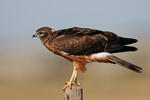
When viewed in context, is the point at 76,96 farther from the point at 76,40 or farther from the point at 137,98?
the point at 137,98

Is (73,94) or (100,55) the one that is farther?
(100,55)

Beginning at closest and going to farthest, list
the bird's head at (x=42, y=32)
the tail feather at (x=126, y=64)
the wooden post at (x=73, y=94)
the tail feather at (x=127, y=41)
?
1. the wooden post at (x=73, y=94)
2. the tail feather at (x=126, y=64)
3. the tail feather at (x=127, y=41)
4. the bird's head at (x=42, y=32)

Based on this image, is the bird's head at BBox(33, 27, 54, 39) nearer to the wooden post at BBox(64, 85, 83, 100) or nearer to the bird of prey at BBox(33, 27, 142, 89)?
the bird of prey at BBox(33, 27, 142, 89)

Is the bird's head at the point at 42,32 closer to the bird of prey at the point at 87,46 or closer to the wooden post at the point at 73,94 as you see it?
the bird of prey at the point at 87,46

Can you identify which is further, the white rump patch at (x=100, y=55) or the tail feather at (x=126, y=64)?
the white rump patch at (x=100, y=55)

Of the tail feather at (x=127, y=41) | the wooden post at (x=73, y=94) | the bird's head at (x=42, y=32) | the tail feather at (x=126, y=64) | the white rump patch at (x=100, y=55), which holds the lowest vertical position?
the wooden post at (x=73, y=94)

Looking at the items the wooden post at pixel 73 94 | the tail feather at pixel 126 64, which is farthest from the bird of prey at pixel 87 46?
the wooden post at pixel 73 94

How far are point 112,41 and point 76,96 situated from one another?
8.11 feet

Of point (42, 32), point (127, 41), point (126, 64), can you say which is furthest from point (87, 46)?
point (42, 32)

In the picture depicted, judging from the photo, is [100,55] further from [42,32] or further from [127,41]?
[42,32]

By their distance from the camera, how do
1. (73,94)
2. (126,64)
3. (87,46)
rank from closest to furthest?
1. (73,94)
2. (126,64)
3. (87,46)

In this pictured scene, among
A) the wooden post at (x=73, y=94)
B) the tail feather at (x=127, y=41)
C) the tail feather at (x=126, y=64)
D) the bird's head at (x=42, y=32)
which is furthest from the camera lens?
the bird's head at (x=42, y=32)

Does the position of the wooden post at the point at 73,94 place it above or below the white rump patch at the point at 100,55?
below

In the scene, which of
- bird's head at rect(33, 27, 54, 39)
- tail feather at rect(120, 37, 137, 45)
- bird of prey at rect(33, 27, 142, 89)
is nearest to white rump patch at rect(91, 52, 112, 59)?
bird of prey at rect(33, 27, 142, 89)
